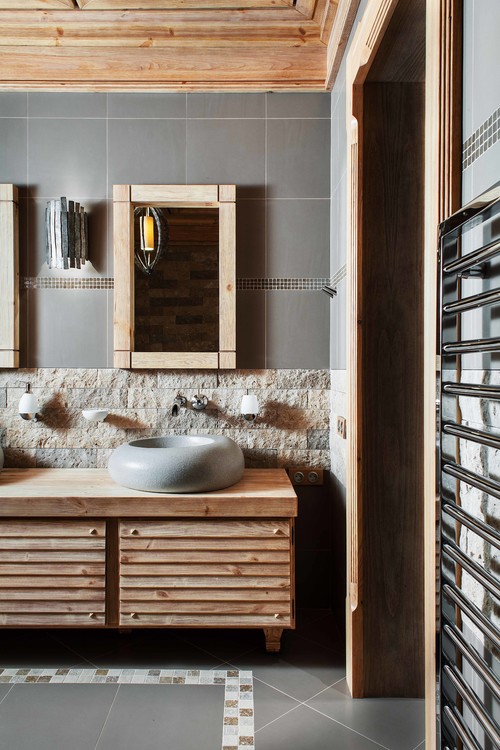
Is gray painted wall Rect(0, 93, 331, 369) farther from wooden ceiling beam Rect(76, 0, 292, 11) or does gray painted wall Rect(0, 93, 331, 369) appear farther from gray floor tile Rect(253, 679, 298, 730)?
gray floor tile Rect(253, 679, 298, 730)

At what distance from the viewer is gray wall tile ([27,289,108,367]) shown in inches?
104

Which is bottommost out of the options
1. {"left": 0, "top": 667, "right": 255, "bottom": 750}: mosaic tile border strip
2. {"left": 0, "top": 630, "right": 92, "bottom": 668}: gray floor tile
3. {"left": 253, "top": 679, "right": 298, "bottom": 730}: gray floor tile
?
{"left": 253, "top": 679, "right": 298, "bottom": 730}: gray floor tile

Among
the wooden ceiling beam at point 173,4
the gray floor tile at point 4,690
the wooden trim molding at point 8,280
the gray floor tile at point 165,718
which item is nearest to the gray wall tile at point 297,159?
the wooden ceiling beam at point 173,4

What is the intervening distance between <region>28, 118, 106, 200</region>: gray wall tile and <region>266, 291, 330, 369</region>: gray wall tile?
3.28 ft

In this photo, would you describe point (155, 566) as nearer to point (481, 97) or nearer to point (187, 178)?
point (187, 178)

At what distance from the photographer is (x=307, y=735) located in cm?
177

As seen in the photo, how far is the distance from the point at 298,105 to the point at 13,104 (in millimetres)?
1352

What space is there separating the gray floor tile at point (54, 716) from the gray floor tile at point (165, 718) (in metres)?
0.05

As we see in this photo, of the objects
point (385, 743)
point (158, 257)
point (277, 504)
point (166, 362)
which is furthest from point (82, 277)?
point (385, 743)

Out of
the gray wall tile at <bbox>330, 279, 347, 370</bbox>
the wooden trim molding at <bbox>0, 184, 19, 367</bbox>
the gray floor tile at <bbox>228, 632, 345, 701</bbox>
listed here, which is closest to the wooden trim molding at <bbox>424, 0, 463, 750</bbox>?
the gray floor tile at <bbox>228, 632, 345, 701</bbox>

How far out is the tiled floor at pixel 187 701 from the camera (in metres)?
1.75

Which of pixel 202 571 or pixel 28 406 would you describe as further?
pixel 28 406

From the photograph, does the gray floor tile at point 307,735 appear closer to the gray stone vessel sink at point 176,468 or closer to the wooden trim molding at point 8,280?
the gray stone vessel sink at point 176,468

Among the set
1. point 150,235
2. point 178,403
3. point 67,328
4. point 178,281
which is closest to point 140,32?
point 150,235
